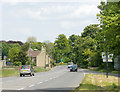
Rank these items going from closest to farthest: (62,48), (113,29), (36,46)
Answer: (113,29) → (62,48) → (36,46)

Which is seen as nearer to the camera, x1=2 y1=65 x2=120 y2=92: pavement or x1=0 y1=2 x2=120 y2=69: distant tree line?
x1=0 y1=2 x2=120 y2=69: distant tree line

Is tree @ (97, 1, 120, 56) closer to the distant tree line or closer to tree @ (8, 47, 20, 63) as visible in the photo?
the distant tree line

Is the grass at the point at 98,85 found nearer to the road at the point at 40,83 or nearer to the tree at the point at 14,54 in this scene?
the road at the point at 40,83

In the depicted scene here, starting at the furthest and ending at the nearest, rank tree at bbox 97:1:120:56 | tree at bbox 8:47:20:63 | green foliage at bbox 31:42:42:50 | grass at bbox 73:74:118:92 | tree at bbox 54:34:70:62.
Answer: green foliage at bbox 31:42:42:50, tree at bbox 54:34:70:62, tree at bbox 8:47:20:63, grass at bbox 73:74:118:92, tree at bbox 97:1:120:56

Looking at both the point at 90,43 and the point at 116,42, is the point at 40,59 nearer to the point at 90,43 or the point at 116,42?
the point at 90,43

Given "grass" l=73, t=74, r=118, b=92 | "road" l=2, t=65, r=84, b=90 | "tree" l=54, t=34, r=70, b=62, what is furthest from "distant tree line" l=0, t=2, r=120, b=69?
"road" l=2, t=65, r=84, b=90

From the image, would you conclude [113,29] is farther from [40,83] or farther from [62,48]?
[62,48]

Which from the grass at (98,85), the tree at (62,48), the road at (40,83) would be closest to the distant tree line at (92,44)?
the tree at (62,48)

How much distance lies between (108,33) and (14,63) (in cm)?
7042

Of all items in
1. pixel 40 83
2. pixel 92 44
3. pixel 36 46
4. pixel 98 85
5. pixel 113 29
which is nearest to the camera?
Result: pixel 113 29

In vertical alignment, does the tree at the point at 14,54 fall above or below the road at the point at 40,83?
above

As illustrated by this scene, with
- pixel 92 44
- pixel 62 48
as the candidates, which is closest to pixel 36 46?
pixel 62 48

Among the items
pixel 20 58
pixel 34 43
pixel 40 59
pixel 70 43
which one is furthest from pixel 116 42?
pixel 34 43

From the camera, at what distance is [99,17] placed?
1731 centimetres
